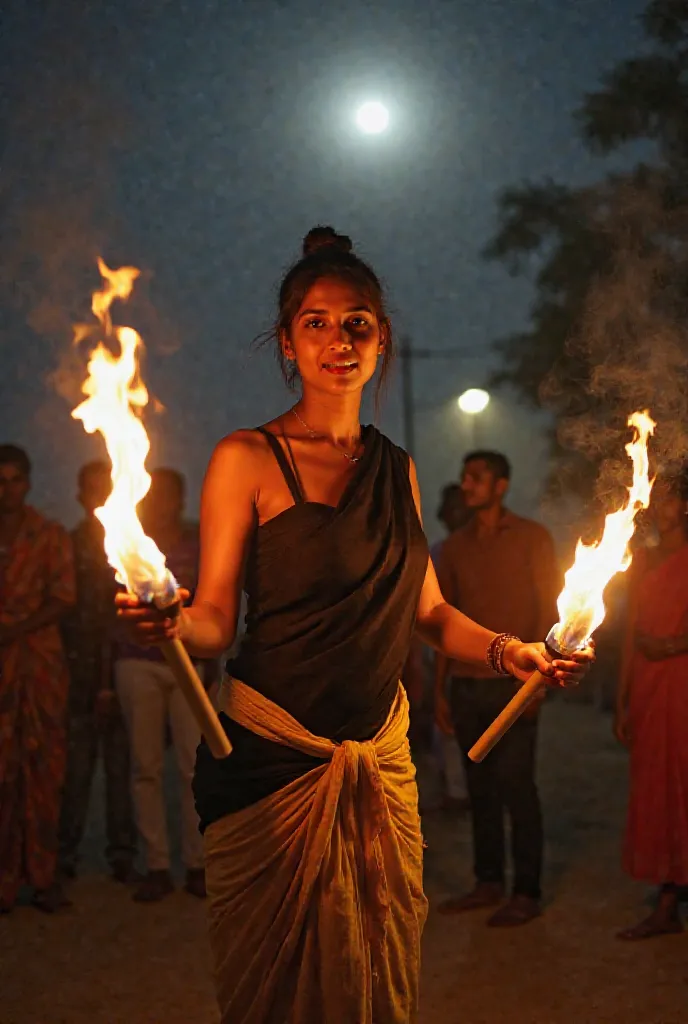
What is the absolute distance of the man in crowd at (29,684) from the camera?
5906mm

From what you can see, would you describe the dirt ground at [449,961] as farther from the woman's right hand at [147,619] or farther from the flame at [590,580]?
the woman's right hand at [147,619]

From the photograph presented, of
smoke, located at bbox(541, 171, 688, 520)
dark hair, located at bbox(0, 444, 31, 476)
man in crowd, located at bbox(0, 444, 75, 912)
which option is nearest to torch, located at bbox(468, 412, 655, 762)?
smoke, located at bbox(541, 171, 688, 520)

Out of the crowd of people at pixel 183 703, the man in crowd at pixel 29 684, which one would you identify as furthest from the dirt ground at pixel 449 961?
the man in crowd at pixel 29 684

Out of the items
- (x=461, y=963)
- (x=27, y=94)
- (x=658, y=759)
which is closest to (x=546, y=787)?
(x=658, y=759)

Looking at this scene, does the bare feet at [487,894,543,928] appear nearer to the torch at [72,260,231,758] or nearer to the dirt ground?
the dirt ground

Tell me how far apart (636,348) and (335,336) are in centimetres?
283

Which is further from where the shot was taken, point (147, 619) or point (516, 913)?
point (516, 913)

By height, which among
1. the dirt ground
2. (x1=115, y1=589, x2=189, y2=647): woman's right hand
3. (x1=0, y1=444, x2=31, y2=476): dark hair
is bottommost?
the dirt ground

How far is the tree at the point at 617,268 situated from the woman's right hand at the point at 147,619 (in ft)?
8.13

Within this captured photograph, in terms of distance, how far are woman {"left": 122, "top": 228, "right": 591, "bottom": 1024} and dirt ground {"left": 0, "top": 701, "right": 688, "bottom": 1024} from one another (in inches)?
73.6

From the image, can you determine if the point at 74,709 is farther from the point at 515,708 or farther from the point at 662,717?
the point at 515,708

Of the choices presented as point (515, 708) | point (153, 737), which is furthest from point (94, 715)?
point (515, 708)

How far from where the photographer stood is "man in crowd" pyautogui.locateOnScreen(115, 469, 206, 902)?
19.8 ft

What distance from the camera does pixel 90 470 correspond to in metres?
6.62
